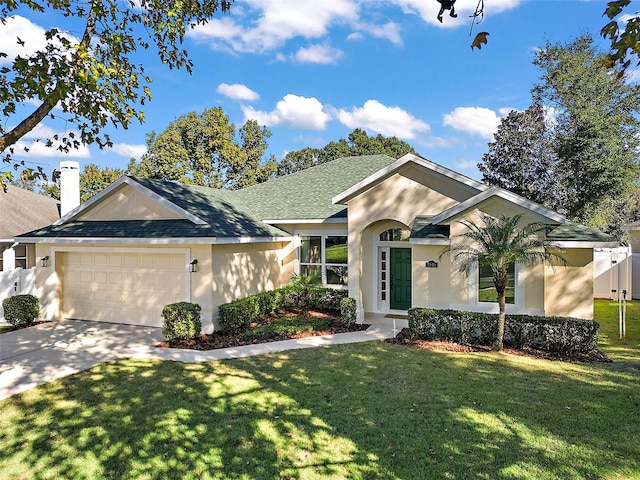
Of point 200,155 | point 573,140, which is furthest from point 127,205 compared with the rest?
point 200,155

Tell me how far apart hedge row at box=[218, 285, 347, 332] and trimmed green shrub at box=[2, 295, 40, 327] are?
22.4 ft

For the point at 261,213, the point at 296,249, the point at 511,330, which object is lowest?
the point at 511,330

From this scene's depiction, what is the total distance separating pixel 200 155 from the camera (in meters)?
39.1

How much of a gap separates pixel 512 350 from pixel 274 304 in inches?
325

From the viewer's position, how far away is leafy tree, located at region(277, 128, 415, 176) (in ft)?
157

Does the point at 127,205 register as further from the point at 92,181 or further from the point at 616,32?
the point at 92,181

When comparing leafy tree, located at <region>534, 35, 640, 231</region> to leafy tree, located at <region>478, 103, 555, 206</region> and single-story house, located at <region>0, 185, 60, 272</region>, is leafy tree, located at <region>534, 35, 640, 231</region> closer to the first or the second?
leafy tree, located at <region>478, 103, 555, 206</region>

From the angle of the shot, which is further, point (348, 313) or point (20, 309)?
point (20, 309)

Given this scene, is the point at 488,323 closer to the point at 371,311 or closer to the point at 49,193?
the point at 371,311

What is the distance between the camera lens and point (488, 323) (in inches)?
396

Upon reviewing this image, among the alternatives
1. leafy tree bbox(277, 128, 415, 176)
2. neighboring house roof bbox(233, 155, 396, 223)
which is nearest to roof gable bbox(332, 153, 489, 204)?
neighboring house roof bbox(233, 155, 396, 223)

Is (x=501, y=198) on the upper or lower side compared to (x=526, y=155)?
lower

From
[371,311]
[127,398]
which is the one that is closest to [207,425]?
[127,398]

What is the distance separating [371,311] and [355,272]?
7.58 feet
